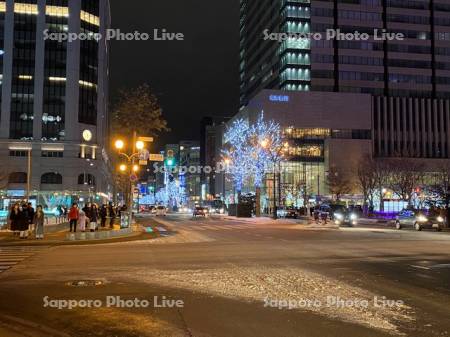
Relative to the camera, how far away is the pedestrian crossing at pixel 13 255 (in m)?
15.8

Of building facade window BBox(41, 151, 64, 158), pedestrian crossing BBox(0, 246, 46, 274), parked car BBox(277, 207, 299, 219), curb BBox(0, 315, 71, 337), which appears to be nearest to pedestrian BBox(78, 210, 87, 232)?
pedestrian crossing BBox(0, 246, 46, 274)

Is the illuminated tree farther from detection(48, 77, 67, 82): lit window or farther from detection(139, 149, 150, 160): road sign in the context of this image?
detection(139, 149, 150, 160): road sign

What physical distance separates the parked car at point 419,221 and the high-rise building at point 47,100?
6250 centimetres

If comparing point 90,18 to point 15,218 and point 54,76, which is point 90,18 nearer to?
point 54,76

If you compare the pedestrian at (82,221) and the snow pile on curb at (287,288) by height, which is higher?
the pedestrian at (82,221)

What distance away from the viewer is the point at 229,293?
11039mm

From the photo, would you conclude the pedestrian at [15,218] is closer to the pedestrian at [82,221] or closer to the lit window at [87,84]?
the pedestrian at [82,221]

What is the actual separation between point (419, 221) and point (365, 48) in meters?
90.0

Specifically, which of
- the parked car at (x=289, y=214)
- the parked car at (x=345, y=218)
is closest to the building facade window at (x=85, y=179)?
the parked car at (x=289, y=214)

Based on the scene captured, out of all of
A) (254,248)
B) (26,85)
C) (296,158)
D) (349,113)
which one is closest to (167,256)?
(254,248)

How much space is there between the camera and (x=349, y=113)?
115 metres

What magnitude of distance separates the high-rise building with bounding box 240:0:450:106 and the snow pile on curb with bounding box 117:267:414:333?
109 meters

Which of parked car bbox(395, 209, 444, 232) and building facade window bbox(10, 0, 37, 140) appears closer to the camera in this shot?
parked car bbox(395, 209, 444, 232)

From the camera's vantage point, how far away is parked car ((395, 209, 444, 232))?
3969cm
